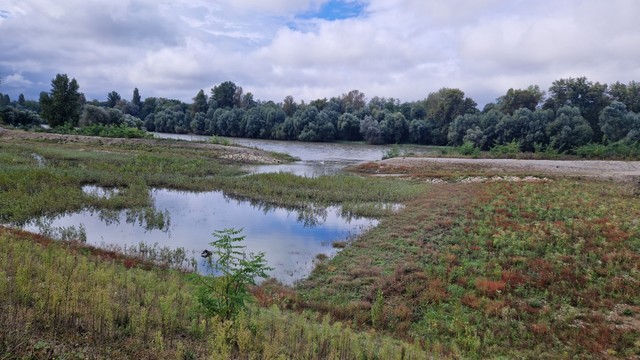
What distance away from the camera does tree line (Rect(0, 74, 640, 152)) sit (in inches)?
2815

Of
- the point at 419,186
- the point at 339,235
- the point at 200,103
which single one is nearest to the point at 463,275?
the point at 339,235

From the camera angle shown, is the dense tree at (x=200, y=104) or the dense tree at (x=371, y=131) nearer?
the dense tree at (x=371, y=131)

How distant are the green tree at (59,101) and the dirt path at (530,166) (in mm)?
61552

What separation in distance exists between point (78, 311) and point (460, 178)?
36706mm

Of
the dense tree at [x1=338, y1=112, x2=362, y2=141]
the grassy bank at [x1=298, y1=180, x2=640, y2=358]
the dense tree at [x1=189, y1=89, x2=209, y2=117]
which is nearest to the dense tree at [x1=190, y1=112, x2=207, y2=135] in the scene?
the dense tree at [x1=189, y1=89, x2=209, y2=117]

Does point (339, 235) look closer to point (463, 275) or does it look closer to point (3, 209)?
point (463, 275)

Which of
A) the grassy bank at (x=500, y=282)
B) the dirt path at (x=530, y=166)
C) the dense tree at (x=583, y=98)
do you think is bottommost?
the grassy bank at (x=500, y=282)

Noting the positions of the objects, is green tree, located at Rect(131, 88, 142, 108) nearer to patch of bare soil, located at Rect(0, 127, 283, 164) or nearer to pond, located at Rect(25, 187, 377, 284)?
patch of bare soil, located at Rect(0, 127, 283, 164)

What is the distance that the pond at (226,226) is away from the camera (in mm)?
16484

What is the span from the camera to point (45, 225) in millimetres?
17578

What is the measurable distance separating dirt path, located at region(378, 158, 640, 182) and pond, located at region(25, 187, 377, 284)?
26.0 metres

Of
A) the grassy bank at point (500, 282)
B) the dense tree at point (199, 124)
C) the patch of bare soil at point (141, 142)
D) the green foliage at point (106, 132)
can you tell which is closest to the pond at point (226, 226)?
the grassy bank at point (500, 282)

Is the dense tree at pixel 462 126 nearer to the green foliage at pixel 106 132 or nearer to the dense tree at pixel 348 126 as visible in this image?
the dense tree at pixel 348 126

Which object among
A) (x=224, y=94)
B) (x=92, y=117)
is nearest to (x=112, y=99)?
(x=224, y=94)
